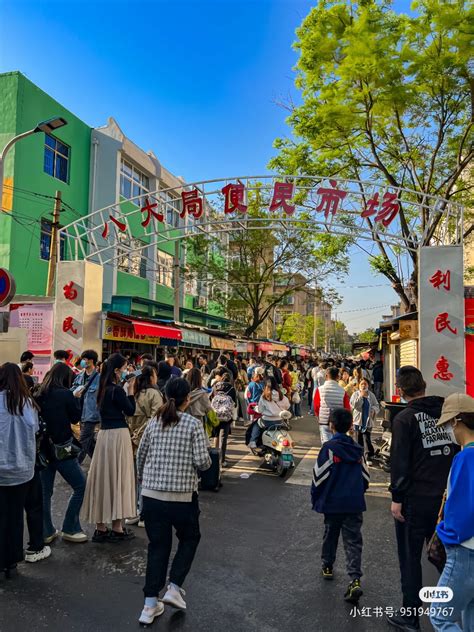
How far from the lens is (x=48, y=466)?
4773 mm

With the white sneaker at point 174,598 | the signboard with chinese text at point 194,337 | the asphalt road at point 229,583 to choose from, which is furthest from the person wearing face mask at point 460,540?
the signboard with chinese text at point 194,337

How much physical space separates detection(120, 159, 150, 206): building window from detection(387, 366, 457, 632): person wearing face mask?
72.5 feet

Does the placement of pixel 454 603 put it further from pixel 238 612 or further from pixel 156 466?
pixel 156 466

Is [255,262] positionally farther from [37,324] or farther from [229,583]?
[229,583]

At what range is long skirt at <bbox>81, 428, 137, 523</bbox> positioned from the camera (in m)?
4.91

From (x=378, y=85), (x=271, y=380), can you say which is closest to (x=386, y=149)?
(x=378, y=85)

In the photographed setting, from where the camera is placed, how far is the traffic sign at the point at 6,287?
7.20 metres

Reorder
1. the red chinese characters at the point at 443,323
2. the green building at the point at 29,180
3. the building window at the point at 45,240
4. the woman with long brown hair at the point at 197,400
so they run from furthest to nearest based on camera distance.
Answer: the building window at the point at 45,240, the green building at the point at 29,180, the red chinese characters at the point at 443,323, the woman with long brown hair at the point at 197,400

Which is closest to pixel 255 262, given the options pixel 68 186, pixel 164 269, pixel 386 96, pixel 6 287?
pixel 164 269

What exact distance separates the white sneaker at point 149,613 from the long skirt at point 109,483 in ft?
5.05

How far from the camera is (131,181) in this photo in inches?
1000

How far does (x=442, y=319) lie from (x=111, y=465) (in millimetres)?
7132

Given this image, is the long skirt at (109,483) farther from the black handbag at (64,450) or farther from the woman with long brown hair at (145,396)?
the woman with long brown hair at (145,396)

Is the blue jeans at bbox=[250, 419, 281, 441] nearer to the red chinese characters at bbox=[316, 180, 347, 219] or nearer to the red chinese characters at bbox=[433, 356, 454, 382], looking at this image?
the red chinese characters at bbox=[433, 356, 454, 382]
